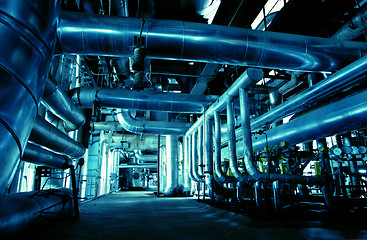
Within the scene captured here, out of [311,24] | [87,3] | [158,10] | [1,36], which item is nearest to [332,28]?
[311,24]

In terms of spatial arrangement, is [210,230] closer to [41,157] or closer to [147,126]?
[41,157]

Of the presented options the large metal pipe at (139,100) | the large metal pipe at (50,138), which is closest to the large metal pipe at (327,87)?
the large metal pipe at (139,100)

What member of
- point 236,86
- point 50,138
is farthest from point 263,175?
point 50,138

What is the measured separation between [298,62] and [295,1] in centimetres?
114

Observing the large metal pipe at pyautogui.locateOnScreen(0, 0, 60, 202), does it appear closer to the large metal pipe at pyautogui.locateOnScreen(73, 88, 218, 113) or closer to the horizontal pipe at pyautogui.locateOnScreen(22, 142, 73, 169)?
the horizontal pipe at pyautogui.locateOnScreen(22, 142, 73, 169)

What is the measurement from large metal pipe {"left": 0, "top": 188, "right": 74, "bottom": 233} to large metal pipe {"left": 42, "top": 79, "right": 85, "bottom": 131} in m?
1.52

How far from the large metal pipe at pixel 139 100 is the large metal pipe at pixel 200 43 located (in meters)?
2.04

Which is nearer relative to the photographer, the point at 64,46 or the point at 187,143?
the point at 64,46

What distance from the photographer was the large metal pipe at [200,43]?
3166 millimetres

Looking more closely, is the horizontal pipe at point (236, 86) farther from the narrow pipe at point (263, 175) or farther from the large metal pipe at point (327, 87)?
the large metal pipe at point (327, 87)

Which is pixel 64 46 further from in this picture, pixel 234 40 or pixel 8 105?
pixel 234 40

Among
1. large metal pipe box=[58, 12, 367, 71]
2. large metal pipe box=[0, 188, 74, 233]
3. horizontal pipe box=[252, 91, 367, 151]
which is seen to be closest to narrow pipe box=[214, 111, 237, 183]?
horizontal pipe box=[252, 91, 367, 151]

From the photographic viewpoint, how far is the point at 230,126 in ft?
16.9

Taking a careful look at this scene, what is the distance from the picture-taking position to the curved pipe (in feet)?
24.3
